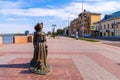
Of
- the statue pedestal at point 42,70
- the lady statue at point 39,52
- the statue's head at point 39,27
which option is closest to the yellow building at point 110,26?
the statue's head at point 39,27

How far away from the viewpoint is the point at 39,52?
9977mm

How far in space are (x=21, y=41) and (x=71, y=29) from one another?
4641 inches

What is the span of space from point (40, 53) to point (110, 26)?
222ft

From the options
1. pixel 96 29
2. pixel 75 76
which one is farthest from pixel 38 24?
pixel 96 29

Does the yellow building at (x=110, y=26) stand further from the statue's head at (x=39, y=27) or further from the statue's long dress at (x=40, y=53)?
the statue's long dress at (x=40, y=53)

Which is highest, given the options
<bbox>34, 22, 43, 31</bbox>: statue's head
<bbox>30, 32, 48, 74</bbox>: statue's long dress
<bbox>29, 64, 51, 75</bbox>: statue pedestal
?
<bbox>34, 22, 43, 31</bbox>: statue's head

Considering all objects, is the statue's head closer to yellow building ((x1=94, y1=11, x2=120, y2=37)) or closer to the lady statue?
the lady statue

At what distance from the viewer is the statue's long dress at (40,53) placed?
9.81m

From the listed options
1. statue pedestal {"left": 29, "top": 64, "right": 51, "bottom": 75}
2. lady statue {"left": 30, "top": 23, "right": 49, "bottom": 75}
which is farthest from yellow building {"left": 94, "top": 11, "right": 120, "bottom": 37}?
statue pedestal {"left": 29, "top": 64, "right": 51, "bottom": 75}

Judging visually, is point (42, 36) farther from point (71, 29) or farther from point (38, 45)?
point (71, 29)

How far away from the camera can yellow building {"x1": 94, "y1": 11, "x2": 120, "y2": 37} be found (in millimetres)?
69625

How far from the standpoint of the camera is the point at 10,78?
848 centimetres

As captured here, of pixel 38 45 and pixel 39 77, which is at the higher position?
pixel 38 45

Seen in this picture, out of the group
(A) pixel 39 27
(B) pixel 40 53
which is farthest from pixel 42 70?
(A) pixel 39 27
